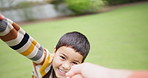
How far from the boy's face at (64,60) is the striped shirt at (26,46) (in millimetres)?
68

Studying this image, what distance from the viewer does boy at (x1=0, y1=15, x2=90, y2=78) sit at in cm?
91

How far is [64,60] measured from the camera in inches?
39.2

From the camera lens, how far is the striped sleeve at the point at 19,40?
873 millimetres

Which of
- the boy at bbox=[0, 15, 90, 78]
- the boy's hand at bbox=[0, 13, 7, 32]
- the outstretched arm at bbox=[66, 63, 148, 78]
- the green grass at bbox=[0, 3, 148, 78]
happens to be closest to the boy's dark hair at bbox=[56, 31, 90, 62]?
the boy at bbox=[0, 15, 90, 78]

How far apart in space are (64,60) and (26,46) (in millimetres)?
178

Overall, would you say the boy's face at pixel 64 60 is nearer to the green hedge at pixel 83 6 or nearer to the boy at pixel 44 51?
the boy at pixel 44 51

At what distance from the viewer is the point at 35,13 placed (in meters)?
9.00

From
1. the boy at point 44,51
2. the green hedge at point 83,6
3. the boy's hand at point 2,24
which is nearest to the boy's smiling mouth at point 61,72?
the boy at point 44,51

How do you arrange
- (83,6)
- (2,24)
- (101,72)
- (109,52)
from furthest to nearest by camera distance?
(83,6) < (109,52) < (2,24) < (101,72)

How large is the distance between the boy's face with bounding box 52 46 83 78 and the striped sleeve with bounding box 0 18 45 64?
3.4 inches

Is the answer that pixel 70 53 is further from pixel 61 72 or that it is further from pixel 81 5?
pixel 81 5

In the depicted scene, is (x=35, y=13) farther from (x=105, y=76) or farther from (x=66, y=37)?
(x=105, y=76)

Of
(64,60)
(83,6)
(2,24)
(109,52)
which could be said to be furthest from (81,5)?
(2,24)

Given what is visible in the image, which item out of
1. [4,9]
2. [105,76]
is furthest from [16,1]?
[105,76]
